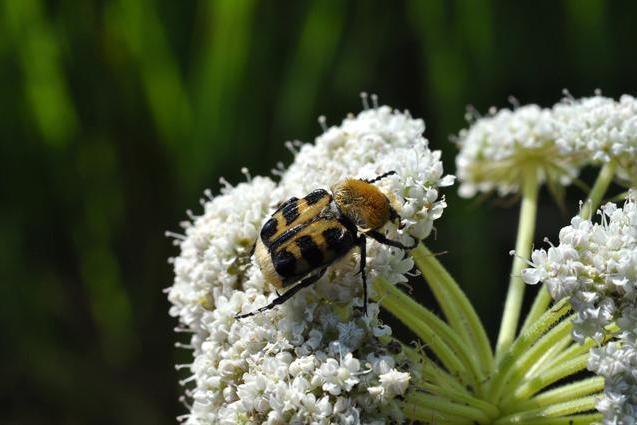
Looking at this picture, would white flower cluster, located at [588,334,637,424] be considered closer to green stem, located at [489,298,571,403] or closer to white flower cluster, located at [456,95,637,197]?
green stem, located at [489,298,571,403]

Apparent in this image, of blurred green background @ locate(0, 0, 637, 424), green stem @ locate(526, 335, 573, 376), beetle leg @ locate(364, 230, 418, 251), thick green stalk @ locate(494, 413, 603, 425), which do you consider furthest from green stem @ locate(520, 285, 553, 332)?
blurred green background @ locate(0, 0, 637, 424)

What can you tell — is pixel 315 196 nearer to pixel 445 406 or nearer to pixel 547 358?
pixel 445 406

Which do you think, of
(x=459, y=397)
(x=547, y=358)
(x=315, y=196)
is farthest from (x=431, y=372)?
(x=315, y=196)

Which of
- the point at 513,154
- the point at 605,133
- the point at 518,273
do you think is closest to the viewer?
the point at 518,273

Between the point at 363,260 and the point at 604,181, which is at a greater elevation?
the point at 604,181

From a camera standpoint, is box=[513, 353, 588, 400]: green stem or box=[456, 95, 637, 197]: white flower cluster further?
box=[456, 95, 637, 197]: white flower cluster

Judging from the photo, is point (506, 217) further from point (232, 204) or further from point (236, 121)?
point (232, 204)

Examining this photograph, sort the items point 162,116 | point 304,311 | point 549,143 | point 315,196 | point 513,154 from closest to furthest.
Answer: point 304,311 < point 315,196 < point 549,143 < point 513,154 < point 162,116

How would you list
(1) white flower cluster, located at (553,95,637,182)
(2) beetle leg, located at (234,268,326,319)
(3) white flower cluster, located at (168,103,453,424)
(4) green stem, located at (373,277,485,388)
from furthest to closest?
1. (1) white flower cluster, located at (553,95,637,182)
2. (4) green stem, located at (373,277,485,388)
3. (2) beetle leg, located at (234,268,326,319)
4. (3) white flower cluster, located at (168,103,453,424)
